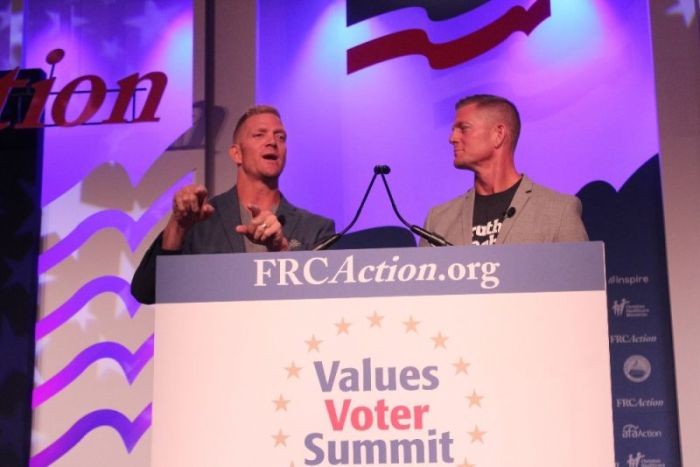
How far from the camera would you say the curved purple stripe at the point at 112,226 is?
4332mm

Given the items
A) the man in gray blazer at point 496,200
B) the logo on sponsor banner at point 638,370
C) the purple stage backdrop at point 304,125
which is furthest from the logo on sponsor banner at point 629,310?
the man in gray blazer at point 496,200

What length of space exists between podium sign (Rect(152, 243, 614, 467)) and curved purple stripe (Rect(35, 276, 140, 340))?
9.61 feet

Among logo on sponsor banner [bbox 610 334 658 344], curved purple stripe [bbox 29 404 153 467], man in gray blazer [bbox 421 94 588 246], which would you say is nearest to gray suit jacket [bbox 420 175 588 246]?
man in gray blazer [bbox 421 94 588 246]

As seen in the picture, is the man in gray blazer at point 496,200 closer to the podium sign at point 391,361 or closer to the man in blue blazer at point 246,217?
the man in blue blazer at point 246,217

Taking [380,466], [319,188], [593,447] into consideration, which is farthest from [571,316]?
[319,188]

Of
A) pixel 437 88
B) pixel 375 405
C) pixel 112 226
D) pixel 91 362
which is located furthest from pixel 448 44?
pixel 375 405

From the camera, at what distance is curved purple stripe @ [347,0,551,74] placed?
4301 mm

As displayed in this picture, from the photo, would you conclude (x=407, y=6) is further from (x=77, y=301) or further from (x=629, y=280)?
(x=77, y=301)

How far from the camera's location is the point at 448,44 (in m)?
4.36

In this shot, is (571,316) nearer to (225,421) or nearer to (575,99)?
(225,421)

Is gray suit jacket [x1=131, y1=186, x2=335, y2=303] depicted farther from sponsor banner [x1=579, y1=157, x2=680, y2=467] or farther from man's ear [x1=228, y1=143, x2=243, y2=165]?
sponsor banner [x1=579, y1=157, x2=680, y2=467]

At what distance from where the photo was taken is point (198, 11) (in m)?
4.38

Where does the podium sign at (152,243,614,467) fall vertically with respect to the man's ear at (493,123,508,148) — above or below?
below

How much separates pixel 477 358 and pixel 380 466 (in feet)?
0.83
